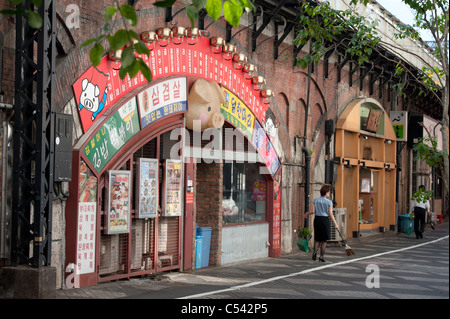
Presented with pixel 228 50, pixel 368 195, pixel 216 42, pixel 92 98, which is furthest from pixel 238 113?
pixel 368 195

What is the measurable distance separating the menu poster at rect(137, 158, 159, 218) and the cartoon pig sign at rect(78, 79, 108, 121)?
136cm

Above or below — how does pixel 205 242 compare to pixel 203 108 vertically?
below

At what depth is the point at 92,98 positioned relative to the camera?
11.5 meters

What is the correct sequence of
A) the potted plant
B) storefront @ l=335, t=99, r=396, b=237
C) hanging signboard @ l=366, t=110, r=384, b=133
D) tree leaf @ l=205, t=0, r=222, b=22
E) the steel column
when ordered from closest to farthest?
tree leaf @ l=205, t=0, r=222, b=22, the steel column, the potted plant, storefront @ l=335, t=99, r=396, b=237, hanging signboard @ l=366, t=110, r=384, b=133

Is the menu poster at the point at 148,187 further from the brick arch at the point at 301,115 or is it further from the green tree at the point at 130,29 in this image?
the green tree at the point at 130,29

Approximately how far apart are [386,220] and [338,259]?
11.8m

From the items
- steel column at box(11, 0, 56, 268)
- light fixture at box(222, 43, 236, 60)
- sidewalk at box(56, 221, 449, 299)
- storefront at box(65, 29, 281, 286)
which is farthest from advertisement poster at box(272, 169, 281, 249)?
steel column at box(11, 0, 56, 268)

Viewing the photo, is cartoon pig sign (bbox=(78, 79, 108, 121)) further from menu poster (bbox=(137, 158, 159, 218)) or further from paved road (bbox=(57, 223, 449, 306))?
paved road (bbox=(57, 223, 449, 306))

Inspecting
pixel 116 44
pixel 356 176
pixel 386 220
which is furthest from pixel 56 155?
pixel 386 220

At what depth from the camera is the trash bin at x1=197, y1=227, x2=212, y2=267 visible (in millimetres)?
14500

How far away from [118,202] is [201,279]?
2.33 meters

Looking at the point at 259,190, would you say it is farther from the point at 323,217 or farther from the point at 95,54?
the point at 95,54

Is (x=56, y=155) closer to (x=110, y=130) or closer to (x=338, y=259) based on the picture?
(x=110, y=130)

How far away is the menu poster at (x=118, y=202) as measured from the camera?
11.7 metres
